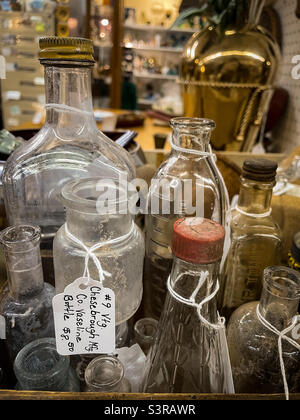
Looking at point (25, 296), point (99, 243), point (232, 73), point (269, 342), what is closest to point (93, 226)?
point (99, 243)

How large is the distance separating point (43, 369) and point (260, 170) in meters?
0.34

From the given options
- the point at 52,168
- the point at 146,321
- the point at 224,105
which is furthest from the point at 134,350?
the point at 224,105

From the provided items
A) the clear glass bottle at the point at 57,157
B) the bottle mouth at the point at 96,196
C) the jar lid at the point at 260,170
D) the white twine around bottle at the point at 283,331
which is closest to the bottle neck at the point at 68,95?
the clear glass bottle at the point at 57,157

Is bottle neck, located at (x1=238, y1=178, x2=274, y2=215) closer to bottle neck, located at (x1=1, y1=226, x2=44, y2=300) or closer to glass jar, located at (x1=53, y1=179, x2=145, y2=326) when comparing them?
glass jar, located at (x1=53, y1=179, x2=145, y2=326)

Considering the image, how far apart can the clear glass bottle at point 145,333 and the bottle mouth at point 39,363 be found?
0.13 m

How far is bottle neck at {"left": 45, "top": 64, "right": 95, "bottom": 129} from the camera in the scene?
1.39 feet

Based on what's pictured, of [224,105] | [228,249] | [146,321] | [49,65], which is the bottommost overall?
[146,321]

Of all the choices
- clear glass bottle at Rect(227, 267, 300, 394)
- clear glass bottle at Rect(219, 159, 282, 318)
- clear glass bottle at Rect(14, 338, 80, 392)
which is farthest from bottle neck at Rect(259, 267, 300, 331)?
clear glass bottle at Rect(14, 338, 80, 392)

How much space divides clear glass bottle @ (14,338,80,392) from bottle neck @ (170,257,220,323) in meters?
0.15

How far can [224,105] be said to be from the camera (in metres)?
0.80

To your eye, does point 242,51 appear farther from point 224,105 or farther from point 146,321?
point 146,321

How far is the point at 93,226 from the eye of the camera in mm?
359

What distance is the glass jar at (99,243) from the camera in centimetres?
35
